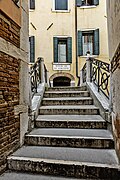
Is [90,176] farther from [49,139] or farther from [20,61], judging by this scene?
[20,61]

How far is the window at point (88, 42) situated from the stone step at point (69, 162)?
8.29 m

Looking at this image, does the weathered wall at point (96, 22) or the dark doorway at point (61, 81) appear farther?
the dark doorway at point (61, 81)

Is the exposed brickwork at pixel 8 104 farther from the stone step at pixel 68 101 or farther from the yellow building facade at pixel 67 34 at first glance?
the yellow building facade at pixel 67 34

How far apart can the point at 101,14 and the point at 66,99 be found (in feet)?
23.8

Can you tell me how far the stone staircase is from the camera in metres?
2.74

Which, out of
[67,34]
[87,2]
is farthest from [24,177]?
[87,2]

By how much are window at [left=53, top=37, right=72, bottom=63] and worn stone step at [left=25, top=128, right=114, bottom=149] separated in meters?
7.61

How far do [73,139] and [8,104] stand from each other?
3.85ft

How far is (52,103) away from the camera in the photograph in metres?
5.44

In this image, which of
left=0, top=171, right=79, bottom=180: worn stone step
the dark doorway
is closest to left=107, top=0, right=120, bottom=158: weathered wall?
left=0, top=171, right=79, bottom=180: worn stone step

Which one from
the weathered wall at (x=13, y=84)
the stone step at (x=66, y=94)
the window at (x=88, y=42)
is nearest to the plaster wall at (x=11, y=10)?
the weathered wall at (x=13, y=84)

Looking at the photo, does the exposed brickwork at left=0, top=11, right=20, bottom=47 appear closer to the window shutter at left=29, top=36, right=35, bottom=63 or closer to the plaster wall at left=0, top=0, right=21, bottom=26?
the plaster wall at left=0, top=0, right=21, bottom=26

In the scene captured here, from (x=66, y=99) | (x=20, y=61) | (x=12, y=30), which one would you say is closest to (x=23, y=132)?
(x=20, y=61)

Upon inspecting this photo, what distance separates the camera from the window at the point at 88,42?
10852mm
